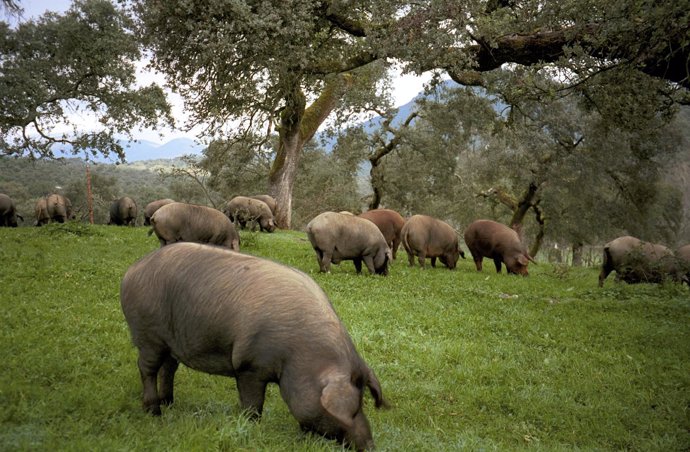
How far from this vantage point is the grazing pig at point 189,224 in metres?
14.9

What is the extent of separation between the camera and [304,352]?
15.1 ft

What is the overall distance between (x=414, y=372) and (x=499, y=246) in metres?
13.2

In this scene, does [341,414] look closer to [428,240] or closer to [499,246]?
[428,240]

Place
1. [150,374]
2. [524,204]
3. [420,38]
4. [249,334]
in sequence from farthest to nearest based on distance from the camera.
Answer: [524,204] < [420,38] < [150,374] < [249,334]

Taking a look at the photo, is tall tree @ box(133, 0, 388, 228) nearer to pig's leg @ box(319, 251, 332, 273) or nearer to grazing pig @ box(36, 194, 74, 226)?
pig's leg @ box(319, 251, 332, 273)

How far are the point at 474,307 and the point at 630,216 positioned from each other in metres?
22.9

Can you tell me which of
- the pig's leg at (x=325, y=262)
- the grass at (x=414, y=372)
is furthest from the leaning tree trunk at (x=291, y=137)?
the grass at (x=414, y=372)

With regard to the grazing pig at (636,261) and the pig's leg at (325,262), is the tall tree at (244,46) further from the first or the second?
the grazing pig at (636,261)

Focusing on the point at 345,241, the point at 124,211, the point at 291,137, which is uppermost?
the point at 291,137

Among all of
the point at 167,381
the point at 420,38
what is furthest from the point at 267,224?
the point at 167,381

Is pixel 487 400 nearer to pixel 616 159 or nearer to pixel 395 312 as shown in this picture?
pixel 395 312

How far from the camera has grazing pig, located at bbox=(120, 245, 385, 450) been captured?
4.44m

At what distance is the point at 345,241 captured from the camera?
15406 millimetres

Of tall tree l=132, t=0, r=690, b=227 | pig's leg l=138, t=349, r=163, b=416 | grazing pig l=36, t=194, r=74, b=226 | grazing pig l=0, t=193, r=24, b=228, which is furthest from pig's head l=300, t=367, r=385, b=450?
grazing pig l=0, t=193, r=24, b=228
